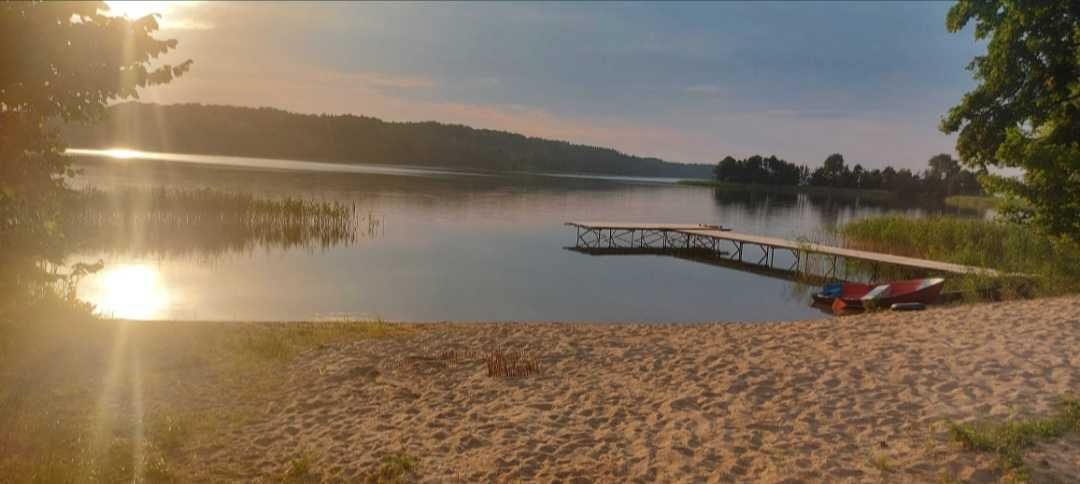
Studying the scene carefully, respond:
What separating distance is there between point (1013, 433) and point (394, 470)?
514 centimetres

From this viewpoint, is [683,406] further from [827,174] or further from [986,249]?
[827,174]

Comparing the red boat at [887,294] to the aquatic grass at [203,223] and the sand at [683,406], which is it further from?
the aquatic grass at [203,223]

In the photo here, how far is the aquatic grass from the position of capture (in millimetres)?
23266

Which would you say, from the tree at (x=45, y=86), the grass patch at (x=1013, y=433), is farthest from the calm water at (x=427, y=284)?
the grass patch at (x=1013, y=433)

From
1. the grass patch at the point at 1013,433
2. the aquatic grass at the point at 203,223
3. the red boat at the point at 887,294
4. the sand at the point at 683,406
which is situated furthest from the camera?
the aquatic grass at the point at 203,223

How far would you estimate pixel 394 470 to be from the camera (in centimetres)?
574

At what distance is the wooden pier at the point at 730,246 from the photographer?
2391 cm

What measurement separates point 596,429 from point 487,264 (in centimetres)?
1765

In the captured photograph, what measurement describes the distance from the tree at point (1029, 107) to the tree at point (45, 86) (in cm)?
1581

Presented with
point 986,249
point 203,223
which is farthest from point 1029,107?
point 203,223

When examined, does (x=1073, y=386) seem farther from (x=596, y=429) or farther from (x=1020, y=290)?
(x=1020, y=290)

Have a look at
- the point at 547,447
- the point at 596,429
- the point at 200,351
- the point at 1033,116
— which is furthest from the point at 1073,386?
the point at 1033,116

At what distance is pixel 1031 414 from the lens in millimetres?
6238

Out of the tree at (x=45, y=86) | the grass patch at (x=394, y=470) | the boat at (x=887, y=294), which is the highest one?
the tree at (x=45, y=86)
